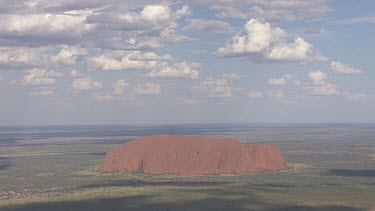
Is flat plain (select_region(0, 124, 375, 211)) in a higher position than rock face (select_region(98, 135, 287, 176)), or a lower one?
lower

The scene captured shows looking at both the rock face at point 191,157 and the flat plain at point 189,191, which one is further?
the rock face at point 191,157

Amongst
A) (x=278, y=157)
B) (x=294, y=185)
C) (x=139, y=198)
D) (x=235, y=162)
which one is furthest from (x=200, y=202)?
(x=278, y=157)

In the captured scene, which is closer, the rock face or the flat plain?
the flat plain

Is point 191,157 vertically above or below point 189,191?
above

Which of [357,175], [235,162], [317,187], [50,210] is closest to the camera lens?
[50,210]

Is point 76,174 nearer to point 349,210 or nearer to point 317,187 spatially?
point 317,187

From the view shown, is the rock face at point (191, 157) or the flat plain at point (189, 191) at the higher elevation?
the rock face at point (191, 157)

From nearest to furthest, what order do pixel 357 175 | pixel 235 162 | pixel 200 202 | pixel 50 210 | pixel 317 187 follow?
1. pixel 50 210
2. pixel 200 202
3. pixel 317 187
4. pixel 357 175
5. pixel 235 162

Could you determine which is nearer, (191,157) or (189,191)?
(189,191)
